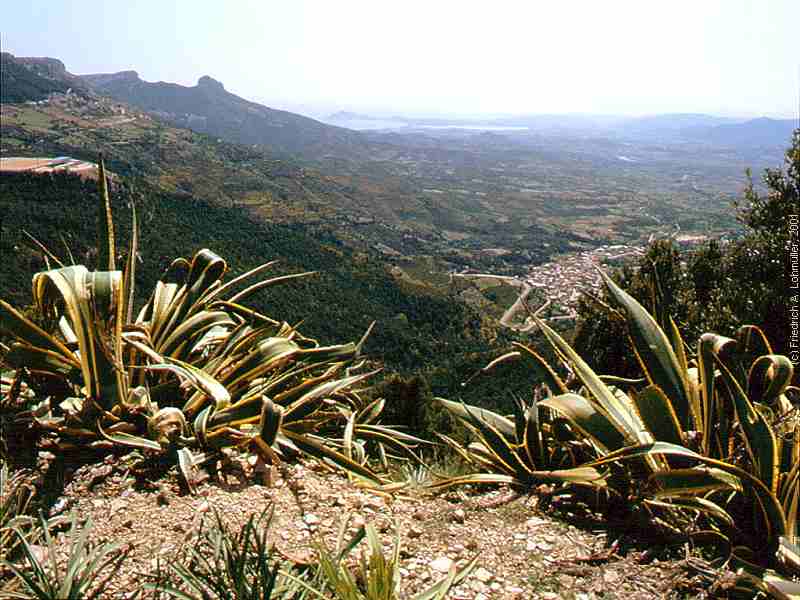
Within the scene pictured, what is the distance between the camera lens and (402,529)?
1.84 metres

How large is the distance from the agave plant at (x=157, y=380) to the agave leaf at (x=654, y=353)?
1.29 metres

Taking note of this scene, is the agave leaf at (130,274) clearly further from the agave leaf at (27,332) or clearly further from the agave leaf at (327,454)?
the agave leaf at (327,454)

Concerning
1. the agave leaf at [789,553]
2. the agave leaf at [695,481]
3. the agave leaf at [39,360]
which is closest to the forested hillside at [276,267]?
the agave leaf at [39,360]

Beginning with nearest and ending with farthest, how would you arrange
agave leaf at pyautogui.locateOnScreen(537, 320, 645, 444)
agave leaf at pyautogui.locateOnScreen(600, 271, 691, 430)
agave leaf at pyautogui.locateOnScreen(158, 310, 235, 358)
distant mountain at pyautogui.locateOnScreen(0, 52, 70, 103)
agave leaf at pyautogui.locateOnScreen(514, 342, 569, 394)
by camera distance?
agave leaf at pyautogui.locateOnScreen(537, 320, 645, 444), agave leaf at pyautogui.locateOnScreen(600, 271, 691, 430), agave leaf at pyautogui.locateOnScreen(514, 342, 569, 394), agave leaf at pyautogui.locateOnScreen(158, 310, 235, 358), distant mountain at pyautogui.locateOnScreen(0, 52, 70, 103)

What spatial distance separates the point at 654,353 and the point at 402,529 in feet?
4.29

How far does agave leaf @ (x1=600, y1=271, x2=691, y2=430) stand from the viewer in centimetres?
212

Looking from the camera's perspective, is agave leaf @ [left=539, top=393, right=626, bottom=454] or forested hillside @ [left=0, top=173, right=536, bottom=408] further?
forested hillside @ [left=0, top=173, right=536, bottom=408]

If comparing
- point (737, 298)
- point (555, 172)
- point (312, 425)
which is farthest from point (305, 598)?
point (555, 172)

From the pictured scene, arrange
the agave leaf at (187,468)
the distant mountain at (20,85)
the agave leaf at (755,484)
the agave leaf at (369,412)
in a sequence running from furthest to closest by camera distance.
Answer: the distant mountain at (20,85), the agave leaf at (369,412), the agave leaf at (187,468), the agave leaf at (755,484)

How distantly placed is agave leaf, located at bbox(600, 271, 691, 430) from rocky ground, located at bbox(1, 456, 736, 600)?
71cm

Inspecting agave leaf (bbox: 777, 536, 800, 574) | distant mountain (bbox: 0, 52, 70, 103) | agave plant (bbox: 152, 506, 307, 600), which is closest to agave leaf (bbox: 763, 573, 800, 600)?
agave leaf (bbox: 777, 536, 800, 574)

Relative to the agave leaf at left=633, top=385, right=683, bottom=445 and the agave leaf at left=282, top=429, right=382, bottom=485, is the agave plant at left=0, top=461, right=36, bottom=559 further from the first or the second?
the agave leaf at left=633, top=385, right=683, bottom=445

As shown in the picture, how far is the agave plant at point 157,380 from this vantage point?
1.92m

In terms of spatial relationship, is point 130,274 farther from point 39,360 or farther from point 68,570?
point 68,570
